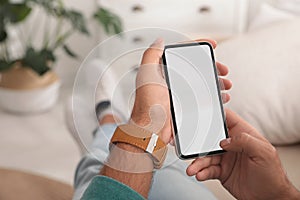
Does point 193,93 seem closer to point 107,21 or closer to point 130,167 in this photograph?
point 130,167

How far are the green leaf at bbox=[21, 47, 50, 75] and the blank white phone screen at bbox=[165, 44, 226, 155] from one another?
1459 mm

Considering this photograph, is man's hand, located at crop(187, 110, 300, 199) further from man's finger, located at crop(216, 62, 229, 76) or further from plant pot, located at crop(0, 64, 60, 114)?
plant pot, located at crop(0, 64, 60, 114)

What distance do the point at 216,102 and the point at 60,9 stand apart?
62.1 inches

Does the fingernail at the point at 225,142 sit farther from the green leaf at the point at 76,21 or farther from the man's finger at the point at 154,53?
the green leaf at the point at 76,21

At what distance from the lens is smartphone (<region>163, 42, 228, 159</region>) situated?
2.52 ft

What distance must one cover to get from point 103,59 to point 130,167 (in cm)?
30

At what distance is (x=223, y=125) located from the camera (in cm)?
81

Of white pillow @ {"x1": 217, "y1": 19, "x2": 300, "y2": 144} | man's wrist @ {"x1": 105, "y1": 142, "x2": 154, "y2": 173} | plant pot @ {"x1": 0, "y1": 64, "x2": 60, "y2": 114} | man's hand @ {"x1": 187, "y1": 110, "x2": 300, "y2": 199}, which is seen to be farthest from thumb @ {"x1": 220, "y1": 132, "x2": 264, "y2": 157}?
plant pot @ {"x1": 0, "y1": 64, "x2": 60, "y2": 114}

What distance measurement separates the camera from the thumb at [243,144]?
80cm

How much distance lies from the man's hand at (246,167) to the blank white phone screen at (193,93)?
4cm

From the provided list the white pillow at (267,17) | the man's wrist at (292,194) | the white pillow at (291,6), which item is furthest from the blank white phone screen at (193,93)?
the white pillow at (291,6)

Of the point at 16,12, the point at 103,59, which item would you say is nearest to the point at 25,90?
the point at 16,12

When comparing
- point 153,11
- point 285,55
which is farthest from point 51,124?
point 285,55

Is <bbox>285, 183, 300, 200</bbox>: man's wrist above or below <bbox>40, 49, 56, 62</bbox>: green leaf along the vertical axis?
above
